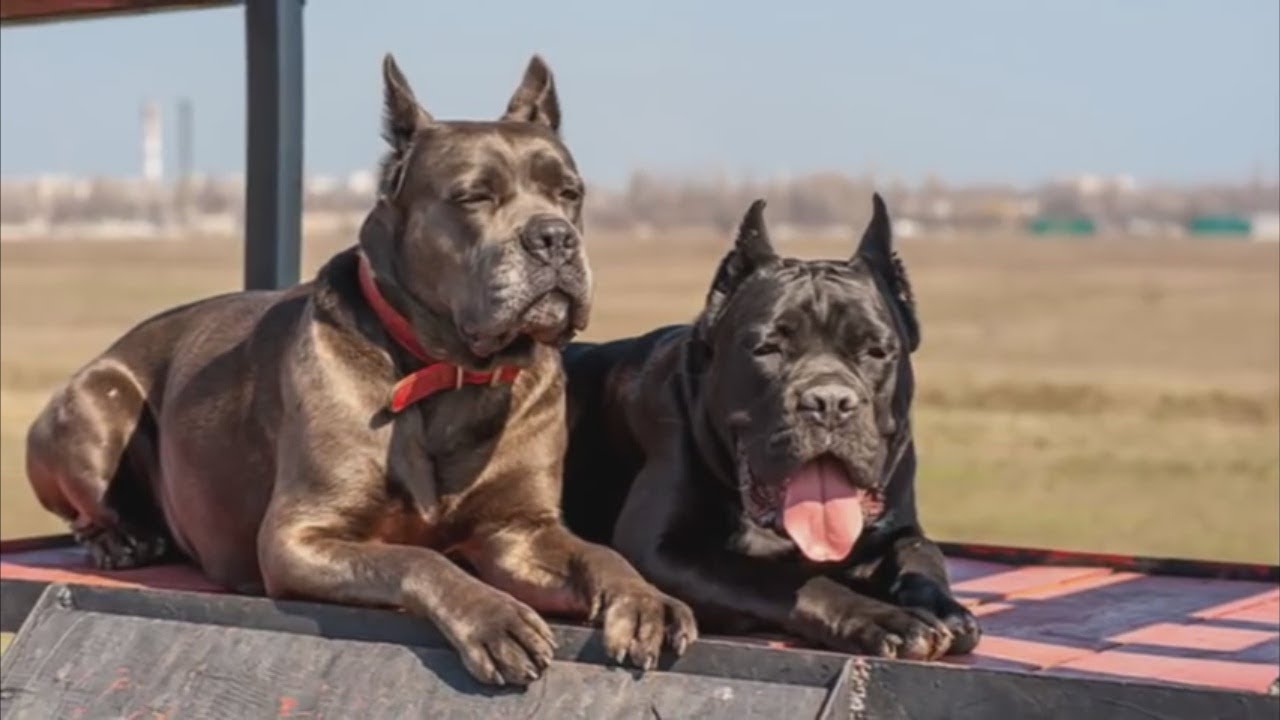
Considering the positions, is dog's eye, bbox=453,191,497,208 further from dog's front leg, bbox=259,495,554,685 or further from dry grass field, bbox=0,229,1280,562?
dry grass field, bbox=0,229,1280,562

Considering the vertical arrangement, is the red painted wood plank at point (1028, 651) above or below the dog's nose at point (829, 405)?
below

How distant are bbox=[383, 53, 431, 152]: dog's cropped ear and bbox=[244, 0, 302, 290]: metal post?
179cm

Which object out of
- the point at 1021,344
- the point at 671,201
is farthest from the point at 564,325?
the point at 671,201

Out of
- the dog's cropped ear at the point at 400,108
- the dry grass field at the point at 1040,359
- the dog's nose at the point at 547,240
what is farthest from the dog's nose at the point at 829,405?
the dry grass field at the point at 1040,359

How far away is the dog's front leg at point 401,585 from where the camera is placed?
4.26 m

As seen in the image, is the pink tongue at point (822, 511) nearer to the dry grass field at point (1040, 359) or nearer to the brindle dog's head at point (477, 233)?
the brindle dog's head at point (477, 233)

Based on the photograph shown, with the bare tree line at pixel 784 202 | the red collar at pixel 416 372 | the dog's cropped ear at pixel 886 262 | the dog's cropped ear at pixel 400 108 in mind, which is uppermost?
the dog's cropped ear at pixel 400 108

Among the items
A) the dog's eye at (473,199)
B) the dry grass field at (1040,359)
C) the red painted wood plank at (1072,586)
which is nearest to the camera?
the dog's eye at (473,199)

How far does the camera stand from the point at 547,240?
14.9 ft

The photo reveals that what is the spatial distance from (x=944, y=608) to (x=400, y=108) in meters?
1.54

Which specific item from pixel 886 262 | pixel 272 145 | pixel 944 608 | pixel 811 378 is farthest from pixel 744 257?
pixel 272 145

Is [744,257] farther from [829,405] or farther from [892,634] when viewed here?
[892,634]

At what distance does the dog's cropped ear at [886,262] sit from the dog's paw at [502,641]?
1.03 metres

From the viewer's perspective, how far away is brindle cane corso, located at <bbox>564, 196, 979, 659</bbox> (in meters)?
4.39
